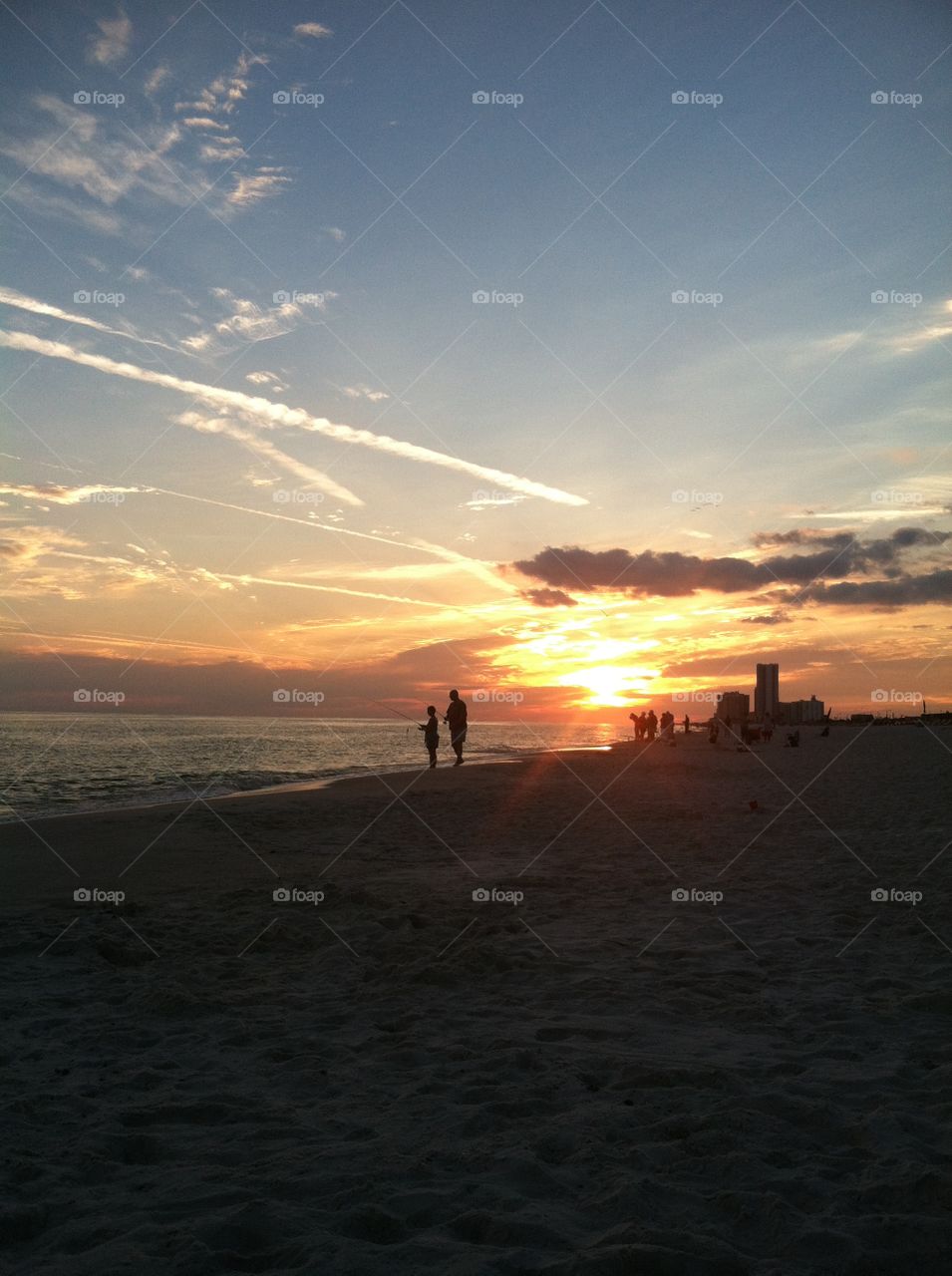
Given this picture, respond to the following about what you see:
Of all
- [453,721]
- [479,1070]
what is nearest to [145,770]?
[453,721]

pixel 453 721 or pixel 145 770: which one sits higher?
pixel 453 721

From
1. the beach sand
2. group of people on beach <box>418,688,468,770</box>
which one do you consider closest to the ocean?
group of people on beach <box>418,688,468,770</box>

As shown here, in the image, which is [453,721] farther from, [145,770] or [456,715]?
[145,770]

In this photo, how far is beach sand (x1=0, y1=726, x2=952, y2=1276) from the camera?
11.6 ft

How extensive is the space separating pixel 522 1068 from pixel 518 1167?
3.77 ft

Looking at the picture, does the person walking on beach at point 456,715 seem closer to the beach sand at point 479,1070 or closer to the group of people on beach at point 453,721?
the group of people on beach at point 453,721

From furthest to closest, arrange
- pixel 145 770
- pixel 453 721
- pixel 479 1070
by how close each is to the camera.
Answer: pixel 145 770
pixel 453 721
pixel 479 1070

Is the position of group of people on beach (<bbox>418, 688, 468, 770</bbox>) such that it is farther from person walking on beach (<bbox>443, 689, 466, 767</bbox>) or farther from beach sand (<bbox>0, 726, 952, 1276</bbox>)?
beach sand (<bbox>0, 726, 952, 1276</bbox>)

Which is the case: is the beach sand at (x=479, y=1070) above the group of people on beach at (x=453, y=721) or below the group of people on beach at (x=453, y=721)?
below

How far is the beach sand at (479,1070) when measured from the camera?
3521mm

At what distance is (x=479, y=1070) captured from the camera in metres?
5.16

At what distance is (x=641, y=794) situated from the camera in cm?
2159

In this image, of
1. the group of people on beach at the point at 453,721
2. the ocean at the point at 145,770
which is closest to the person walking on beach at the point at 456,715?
the group of people on beach at the point at 453,721

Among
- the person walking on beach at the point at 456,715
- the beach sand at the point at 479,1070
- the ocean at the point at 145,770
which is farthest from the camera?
the person walking on beach at the point at 456,715
